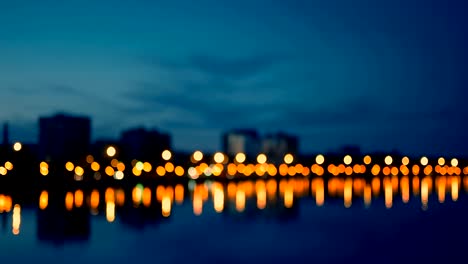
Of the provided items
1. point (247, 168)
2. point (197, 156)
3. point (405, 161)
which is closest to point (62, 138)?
point (197, 156)

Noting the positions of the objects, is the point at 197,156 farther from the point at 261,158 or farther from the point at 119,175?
the point at 119,175

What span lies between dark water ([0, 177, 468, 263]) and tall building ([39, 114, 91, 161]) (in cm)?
1512

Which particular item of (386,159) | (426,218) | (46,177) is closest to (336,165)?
(386,159)

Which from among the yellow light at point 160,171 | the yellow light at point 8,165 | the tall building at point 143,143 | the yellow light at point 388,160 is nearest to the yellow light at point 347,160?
the yellow light at point 388,160

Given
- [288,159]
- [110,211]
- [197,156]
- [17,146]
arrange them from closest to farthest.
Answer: [110,211] < [17,146] < [197,156] < [288,159]

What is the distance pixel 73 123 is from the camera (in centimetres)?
3095

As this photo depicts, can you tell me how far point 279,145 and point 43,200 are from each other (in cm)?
2441

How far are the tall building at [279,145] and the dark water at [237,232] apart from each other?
2277cm

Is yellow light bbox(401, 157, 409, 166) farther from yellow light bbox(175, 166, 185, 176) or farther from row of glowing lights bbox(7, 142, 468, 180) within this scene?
yellow light bbox(175, 166, 185, 176)

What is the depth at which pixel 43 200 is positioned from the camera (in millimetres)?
15656

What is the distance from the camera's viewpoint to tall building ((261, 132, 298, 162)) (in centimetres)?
3812

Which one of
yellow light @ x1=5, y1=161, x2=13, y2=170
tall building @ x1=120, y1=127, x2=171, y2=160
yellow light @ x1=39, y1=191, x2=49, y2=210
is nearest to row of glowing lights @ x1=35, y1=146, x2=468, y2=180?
yellow light @ x1=5, y1=161, x2=13, y2=170

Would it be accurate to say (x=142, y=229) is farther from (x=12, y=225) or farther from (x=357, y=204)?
(x=357, y=204)

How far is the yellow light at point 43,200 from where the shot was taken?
13.9 meters
